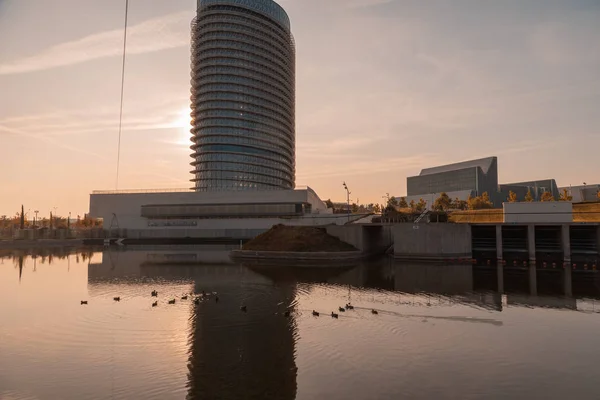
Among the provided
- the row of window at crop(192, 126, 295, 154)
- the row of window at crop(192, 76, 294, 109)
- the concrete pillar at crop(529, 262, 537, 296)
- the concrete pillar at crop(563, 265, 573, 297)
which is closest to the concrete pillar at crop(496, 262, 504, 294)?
the concrete pillar at crop(529, 262, 537, 296)

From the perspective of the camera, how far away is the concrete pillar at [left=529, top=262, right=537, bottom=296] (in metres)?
35.2

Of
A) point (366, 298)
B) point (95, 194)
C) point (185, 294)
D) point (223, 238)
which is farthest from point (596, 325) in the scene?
point (95, 194)

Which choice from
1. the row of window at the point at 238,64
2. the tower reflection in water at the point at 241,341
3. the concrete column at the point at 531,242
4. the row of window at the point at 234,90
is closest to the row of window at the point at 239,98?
the row of window at the point at 234,90

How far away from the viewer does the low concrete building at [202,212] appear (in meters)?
109

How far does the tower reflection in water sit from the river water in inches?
3.7

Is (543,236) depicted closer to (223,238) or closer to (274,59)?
(223,238)

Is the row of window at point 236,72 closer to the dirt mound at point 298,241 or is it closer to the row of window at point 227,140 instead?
the row of window at point 227,140

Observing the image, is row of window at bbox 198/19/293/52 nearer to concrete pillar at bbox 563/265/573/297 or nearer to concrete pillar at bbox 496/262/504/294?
concrete pillar at bbox 496/262/504/294

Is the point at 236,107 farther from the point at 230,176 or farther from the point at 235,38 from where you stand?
the point at 235,38

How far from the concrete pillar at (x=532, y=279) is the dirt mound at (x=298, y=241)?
2477 cm

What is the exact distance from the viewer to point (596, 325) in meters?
23.7

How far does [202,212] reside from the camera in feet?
368

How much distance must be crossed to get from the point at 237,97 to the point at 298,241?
3757 inches

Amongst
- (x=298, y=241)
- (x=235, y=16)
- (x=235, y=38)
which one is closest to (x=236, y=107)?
(x=235, y=38)
